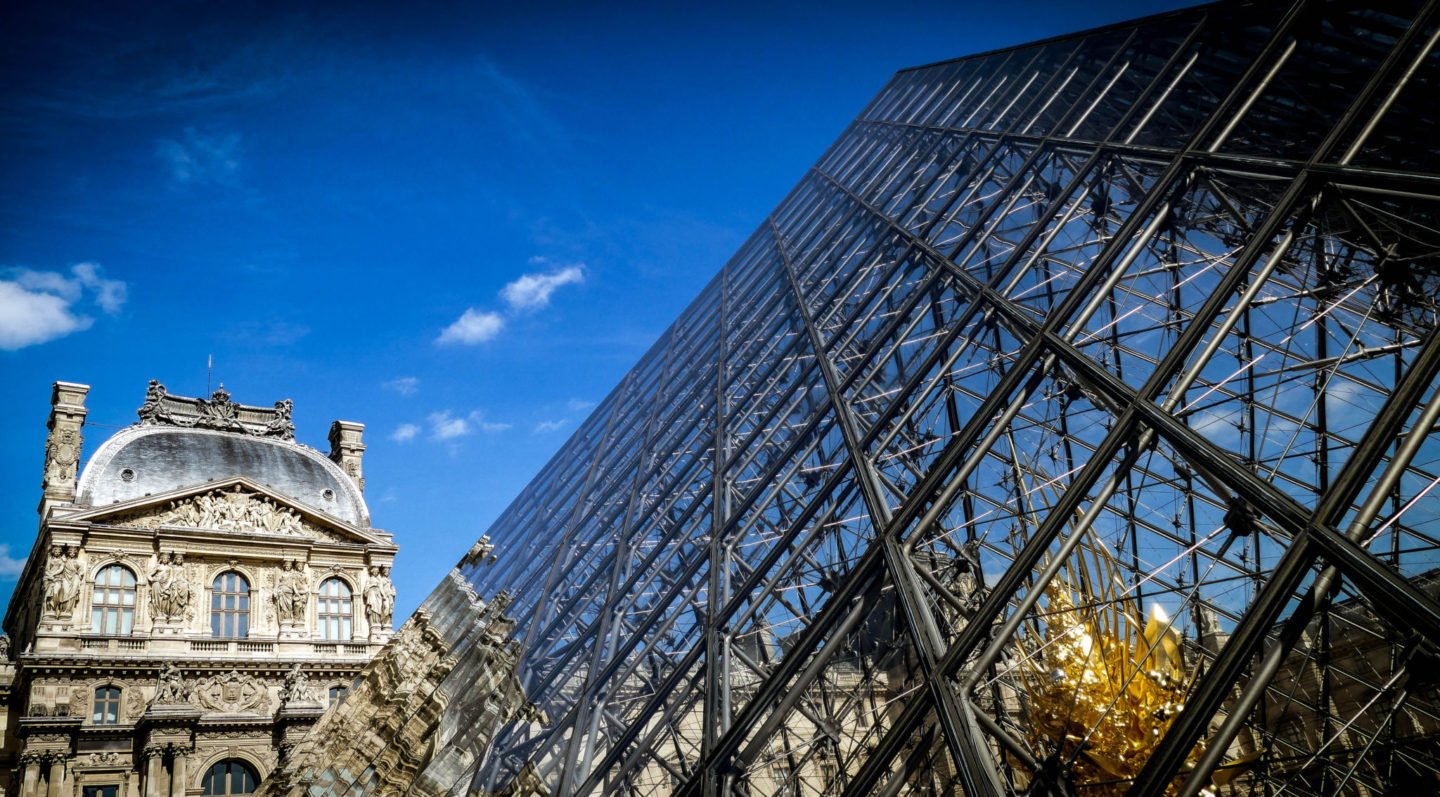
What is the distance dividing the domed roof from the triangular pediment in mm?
874

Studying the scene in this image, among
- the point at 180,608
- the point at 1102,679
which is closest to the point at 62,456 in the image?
the point at 180,608

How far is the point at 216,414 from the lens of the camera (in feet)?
145

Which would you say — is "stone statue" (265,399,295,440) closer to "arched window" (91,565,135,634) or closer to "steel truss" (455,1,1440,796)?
"arched window" (91,565,135,634)

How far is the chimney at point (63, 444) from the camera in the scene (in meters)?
37.6

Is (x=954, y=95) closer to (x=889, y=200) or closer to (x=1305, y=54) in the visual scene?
(x=889, y=200)

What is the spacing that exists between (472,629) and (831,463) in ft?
31.0

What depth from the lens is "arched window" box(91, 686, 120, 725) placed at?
32.4 metres

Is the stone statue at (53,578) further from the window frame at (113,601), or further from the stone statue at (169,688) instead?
the stone statue at (169,688)

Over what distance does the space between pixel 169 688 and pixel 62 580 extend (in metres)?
5.10

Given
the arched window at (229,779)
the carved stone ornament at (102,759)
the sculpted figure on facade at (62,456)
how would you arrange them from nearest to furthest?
the carved stone ornament at (102,759) → the arched window at (229,779) → the sculpted figure on facade at (62,456)

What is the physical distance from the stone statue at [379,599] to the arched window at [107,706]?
8614 millimetres

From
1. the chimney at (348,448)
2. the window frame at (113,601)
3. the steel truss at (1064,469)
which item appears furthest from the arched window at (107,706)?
the steel truss at (1064,469)

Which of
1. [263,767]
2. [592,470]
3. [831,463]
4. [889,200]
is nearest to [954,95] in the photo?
[889,200]

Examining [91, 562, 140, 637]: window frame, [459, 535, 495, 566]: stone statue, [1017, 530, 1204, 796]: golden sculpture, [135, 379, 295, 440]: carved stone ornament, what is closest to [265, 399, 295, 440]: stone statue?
[135, 379, 295, 440]: carved stone ornament
